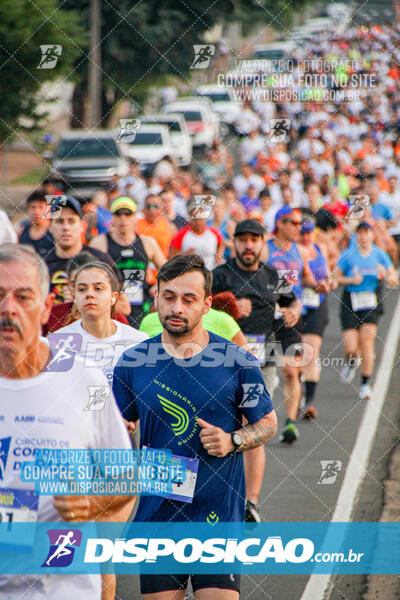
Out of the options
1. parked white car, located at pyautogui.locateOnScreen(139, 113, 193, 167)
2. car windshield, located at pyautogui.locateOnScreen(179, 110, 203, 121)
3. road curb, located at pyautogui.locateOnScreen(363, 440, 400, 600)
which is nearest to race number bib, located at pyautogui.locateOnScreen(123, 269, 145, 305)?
road curb, located at pyautogui.locateOnScreen(363, 440, 400, 600)

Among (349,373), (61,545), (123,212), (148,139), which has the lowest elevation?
(61,545)

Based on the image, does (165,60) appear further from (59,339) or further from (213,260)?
(59,339)

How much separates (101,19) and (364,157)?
9.70m

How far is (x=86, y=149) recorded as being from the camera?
28625mm

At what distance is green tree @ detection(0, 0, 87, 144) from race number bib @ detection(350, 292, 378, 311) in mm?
7209

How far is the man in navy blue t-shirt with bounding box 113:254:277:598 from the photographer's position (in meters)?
5.21

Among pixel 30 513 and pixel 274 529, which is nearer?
pixel 30 513

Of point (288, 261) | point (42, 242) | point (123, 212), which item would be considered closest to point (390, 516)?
point (288, 261)

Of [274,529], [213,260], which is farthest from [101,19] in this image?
[274,529]

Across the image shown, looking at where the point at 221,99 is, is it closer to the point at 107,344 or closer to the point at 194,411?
the point at 107,344

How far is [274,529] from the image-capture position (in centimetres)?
777

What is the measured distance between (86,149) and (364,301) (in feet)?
56.2

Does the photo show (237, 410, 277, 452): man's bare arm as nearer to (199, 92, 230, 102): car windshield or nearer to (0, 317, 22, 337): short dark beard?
(0, 317, 22, 337): short dark beard

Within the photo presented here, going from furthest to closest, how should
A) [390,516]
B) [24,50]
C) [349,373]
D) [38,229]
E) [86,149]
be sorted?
[86,149] < [24,50] < [349,373] < [38,229] < [390,516]
